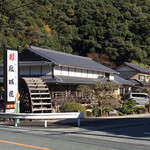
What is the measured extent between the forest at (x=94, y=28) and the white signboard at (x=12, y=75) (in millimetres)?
40176

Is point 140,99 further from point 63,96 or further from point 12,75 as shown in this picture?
point 12,75

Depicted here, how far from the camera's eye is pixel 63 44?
71.1 meters

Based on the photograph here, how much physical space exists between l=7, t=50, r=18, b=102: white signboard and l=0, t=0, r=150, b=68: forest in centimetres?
4018

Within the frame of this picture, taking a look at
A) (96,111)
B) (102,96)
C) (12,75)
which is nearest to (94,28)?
(102,96)

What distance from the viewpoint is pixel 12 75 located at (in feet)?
64.7

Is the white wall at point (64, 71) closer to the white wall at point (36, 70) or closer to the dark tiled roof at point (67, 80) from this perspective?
the dark tiled roof at point (67, 80)

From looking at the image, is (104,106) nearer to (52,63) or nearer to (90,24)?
(52,63)

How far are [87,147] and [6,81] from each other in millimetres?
10971

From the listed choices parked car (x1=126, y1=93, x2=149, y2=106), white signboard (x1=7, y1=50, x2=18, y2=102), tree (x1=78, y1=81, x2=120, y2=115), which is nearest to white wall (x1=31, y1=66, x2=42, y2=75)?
tree (x1=78, y1=81, x2=120, y2=115)

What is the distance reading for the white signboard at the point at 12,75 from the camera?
19.4 m

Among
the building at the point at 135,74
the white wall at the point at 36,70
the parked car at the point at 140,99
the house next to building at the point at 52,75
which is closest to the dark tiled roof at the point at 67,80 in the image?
the house next to building at the point at 52,75

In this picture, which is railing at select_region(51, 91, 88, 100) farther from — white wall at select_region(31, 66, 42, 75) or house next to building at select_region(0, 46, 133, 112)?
white wall at select_region(31, 66, 42, 75)

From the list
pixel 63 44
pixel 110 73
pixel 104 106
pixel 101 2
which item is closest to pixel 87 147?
pixel 104 106

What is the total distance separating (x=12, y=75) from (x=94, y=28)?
58.6 meters
